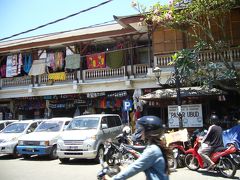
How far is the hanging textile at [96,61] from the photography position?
19297 millimetres

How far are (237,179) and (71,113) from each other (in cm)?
1501

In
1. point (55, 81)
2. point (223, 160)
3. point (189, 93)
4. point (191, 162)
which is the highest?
point (55, 81)

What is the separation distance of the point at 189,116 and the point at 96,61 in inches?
303

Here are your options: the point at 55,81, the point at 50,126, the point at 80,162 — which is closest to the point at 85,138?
the point at 80,162

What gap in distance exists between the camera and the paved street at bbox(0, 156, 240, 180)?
906cm

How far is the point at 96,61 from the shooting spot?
19547 millimetres

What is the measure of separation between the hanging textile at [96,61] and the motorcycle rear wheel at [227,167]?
11.5m

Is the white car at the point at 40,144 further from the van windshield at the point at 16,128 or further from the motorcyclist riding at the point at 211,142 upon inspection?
the motorcyclist riding at the point at 211,142

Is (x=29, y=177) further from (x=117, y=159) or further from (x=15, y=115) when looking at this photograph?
(x=15, y=115)

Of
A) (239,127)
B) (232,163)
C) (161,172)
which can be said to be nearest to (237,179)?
(232,163)

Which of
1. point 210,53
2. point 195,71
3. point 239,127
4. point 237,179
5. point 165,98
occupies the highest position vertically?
point 210,53

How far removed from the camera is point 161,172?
3.30m

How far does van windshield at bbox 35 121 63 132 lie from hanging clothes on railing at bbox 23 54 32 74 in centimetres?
822

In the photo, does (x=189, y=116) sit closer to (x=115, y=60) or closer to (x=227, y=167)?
(x=227, y=167)
